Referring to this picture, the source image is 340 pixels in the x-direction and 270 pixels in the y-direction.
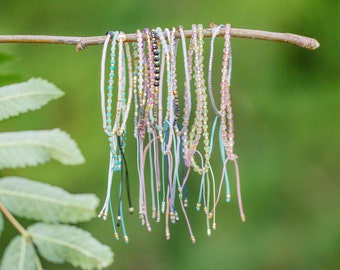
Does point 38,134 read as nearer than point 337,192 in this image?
Yes

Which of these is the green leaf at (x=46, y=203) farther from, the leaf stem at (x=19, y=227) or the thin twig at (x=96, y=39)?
the thin twig at (x=96, y=39)

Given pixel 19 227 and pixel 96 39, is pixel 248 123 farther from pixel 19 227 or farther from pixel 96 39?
pixel 19 227

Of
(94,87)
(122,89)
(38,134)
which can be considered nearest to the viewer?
(38,134)

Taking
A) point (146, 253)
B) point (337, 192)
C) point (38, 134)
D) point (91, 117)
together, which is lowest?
point (146, 253)

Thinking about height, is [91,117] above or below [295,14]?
below

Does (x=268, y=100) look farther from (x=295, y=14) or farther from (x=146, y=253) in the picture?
(x=146, y=253)

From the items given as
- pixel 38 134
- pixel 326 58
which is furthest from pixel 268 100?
pixel 38 134

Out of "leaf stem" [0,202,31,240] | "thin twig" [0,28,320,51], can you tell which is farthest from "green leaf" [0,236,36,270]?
"thin twig" [0,28,320,51]

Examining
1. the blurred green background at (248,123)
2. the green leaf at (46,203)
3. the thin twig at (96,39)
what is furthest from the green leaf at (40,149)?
the blurred green background at (248,123)
